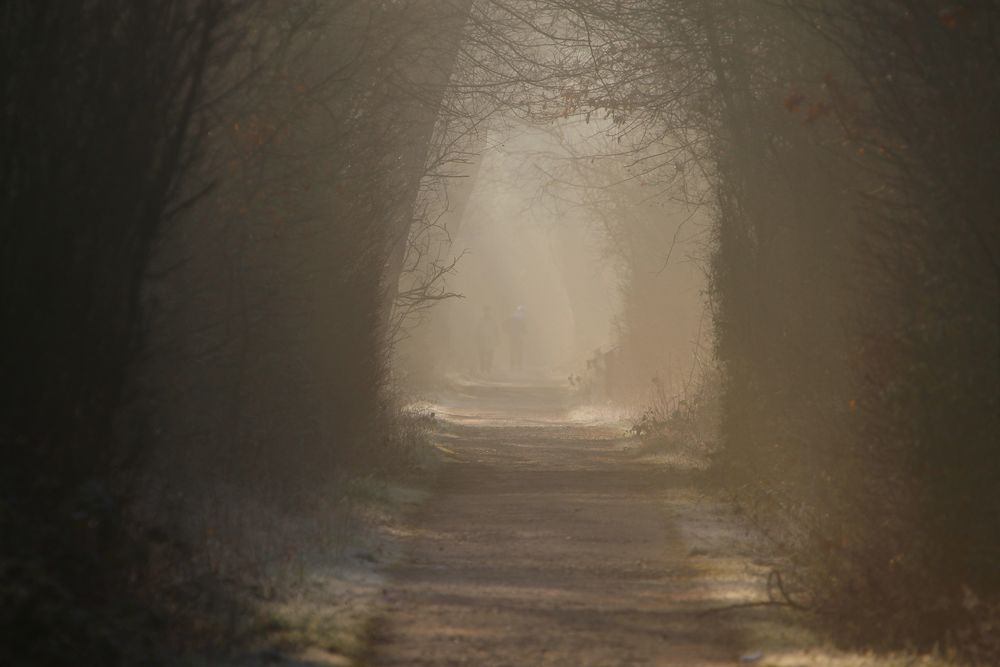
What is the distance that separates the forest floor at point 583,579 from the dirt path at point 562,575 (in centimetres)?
1

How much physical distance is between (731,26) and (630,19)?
1.50m

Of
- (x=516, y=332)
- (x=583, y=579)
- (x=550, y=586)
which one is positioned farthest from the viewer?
(x=516, y=332)

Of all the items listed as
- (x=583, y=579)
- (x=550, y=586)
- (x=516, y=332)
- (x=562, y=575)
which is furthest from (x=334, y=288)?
(x=516, y=332)

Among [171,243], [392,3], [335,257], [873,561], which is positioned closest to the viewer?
[873,561]

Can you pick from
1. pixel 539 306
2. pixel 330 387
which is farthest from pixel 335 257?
pixel 539 306

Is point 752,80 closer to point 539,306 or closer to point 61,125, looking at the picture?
point 61,125

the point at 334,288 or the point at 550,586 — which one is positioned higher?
the point at 334,288

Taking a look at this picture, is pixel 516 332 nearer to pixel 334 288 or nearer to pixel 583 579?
pixel 334 288

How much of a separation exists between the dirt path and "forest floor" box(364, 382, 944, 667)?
0.04 feet

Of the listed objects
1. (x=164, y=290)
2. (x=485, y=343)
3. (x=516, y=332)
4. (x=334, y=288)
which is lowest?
(x=164, y=290)

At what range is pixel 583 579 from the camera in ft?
30.4

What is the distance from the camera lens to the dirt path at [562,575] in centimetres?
725

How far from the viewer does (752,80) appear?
43.3 feet

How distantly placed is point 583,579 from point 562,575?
20cm
